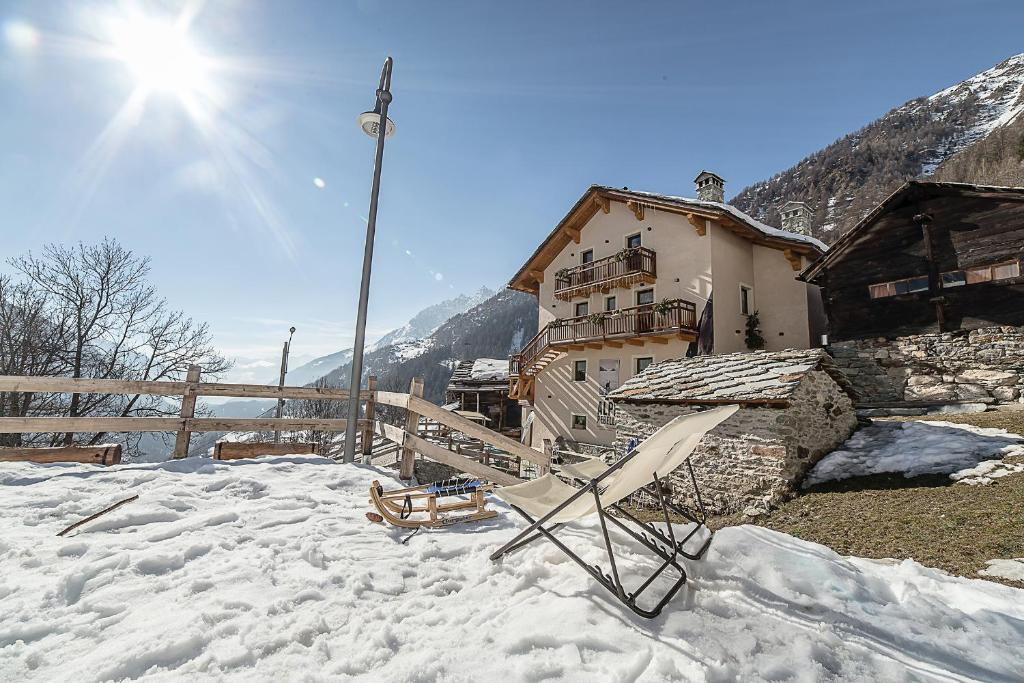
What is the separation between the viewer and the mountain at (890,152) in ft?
216

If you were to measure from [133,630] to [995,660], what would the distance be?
508 cm

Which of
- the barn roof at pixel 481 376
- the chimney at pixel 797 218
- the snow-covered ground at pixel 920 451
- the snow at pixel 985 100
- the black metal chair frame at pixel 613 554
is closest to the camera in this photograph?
the black metal chair frame at pixel 613 554

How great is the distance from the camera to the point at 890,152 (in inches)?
3007

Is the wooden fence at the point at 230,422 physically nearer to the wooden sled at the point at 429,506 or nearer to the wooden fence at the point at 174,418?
the wooden fence at the point at 174,418

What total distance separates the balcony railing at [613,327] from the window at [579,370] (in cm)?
132

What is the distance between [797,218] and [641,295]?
9.94 meters

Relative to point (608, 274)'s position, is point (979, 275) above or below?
below

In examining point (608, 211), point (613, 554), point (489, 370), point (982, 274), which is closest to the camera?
point (613, 554)

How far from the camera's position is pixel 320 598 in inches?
114

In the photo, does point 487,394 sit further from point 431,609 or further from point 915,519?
point 431,609

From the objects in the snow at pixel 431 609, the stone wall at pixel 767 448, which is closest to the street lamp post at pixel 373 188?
the snow at pixel 431 609

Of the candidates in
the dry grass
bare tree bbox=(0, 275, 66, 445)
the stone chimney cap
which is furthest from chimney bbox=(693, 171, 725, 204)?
bare tree bbox=(0, 275, 66, 445)

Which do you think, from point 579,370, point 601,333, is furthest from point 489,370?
point 601,333

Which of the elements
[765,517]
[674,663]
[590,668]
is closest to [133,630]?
[590,668]
